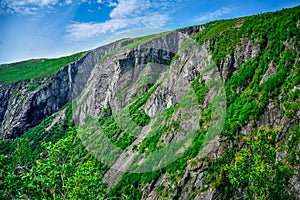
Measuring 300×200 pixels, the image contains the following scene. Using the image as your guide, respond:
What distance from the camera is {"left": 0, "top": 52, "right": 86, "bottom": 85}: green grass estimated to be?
14162cm

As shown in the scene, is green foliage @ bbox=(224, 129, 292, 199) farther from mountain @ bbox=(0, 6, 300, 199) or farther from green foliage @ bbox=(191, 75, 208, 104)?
green foliage @ bbox=(191, 75, 208, 104)

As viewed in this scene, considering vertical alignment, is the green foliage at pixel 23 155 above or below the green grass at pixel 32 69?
below

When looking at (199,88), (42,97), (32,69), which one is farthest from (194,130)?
(32,69)

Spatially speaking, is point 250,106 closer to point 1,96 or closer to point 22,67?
point 1,96

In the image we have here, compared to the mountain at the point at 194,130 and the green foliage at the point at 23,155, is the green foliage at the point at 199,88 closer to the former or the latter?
the mountain at the point at 194,130

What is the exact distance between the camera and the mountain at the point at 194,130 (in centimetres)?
1079

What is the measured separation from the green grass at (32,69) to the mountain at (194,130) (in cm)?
7380

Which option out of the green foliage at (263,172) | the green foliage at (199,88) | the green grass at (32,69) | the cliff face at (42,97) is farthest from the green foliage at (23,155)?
the green foliage at (263,172)

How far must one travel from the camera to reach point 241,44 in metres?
40.3

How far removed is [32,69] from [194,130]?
146613 mm

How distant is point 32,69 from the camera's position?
159m

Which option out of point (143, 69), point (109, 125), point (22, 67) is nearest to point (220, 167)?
point (109, 125)

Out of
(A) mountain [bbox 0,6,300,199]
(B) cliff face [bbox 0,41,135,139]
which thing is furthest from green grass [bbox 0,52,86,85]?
(A) mountain [bbox 0,6,300,199]

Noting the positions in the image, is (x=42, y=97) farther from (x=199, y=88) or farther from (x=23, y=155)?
(x=199, y=88)
